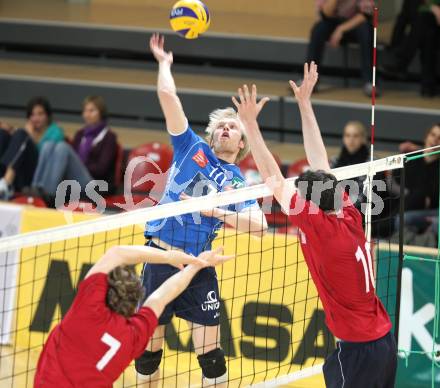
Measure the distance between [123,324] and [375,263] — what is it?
13.2ft

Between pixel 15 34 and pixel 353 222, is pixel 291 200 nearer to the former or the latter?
pixel 353 222

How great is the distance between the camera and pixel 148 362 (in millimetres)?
8102

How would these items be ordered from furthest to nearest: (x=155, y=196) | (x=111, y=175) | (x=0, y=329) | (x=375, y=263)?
(x=111, y=175)
(x=155, y=196)
(x=0, y=329)
(x=375, y=263)

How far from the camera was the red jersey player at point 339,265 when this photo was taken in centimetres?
691

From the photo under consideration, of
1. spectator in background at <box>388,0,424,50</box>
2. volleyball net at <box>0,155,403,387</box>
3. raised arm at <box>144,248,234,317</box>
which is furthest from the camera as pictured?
spectator in background at <box>388,0,424,50</box>

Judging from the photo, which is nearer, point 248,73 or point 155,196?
point 155,196

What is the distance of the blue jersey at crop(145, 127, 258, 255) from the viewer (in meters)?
7.98

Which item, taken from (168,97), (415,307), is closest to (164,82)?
(168,97)

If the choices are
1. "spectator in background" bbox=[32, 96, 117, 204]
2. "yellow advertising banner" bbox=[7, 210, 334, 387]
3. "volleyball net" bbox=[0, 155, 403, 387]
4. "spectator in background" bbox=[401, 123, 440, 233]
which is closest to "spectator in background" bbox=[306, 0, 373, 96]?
"spectator in background" bbox=[401, 123, 440, 233]

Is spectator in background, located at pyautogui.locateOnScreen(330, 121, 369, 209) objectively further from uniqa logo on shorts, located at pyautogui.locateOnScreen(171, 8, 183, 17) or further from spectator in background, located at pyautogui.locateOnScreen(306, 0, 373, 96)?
uniqa logo on shorts, located at pyautogui.locateOnScreen(171, 8, 183, 17)

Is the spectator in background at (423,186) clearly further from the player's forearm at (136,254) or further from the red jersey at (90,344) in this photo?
the red jersey at (90,344)

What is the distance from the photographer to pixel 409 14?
14.2 m

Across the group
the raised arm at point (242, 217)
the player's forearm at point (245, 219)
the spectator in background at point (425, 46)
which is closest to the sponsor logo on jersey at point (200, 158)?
the raised arm at point (242, 217)

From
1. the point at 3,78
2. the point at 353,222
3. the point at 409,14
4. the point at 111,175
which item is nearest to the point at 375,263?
the point at 353,222
